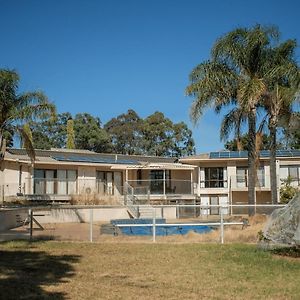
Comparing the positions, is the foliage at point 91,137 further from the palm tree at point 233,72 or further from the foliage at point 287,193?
the palm tree at point 233,72

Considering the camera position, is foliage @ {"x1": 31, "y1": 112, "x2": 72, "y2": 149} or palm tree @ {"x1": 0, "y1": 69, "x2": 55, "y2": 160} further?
foliage @ {"x1": 31, "y1": 112, "x2": 72, "y2": 149}

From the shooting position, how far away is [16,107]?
25.2 meters

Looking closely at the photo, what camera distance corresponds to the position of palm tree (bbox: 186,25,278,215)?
25.8 meters

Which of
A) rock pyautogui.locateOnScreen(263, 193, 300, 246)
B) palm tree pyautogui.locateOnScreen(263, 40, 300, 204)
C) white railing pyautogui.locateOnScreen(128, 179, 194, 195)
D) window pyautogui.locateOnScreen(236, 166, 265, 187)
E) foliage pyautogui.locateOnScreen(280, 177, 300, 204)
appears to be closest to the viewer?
rock pyautogui.locateOnScreen(263, 193, 300, 246)

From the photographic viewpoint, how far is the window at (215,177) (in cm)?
4309

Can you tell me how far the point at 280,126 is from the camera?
2744 cm

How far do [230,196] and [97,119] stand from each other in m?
38.1

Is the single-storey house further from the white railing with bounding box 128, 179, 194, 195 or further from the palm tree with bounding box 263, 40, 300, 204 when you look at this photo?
the palm tree with bounding box 263, 40, 300, 204

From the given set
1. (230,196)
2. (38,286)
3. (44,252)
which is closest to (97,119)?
(230,196)

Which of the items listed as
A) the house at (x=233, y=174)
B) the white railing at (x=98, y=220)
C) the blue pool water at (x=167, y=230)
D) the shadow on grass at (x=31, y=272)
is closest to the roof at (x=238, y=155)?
the house at (x=233, y=174)

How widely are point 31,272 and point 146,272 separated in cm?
258

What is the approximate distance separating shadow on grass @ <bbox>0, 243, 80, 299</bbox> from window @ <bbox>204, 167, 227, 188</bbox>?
29.6 meters

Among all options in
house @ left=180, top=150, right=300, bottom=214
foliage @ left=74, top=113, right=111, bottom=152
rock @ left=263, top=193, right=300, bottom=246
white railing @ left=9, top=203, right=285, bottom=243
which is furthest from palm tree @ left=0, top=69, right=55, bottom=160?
foliage @ left=74, top=113, right=111, bottom=152

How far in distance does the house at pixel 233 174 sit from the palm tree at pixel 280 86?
14.5m
